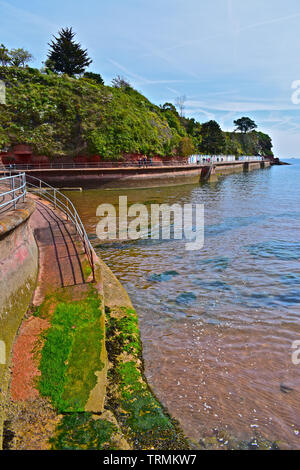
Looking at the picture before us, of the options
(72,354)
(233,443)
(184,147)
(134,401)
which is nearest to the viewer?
(233,443)

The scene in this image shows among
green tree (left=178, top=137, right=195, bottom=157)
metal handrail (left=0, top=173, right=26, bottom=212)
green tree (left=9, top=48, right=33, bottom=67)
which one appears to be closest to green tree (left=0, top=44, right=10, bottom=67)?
green tree (left=9, top=48, right=33, bottom=67)

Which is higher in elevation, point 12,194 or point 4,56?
point 4,56

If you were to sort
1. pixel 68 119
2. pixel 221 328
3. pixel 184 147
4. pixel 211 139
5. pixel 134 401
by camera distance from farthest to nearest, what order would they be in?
pixel 211 139 < pixel 184 147 < pixel 68 119 < pixel 221 328 < pixel 134 401

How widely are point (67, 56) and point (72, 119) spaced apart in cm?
2552

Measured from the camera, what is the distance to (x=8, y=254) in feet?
17.0

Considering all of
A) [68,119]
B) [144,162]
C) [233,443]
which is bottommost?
[233,443]

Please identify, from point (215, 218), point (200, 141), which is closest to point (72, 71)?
point (200, 141)

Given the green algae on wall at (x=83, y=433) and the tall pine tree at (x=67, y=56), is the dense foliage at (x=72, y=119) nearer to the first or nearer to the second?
the tall pine tree at (x=67, y=56)

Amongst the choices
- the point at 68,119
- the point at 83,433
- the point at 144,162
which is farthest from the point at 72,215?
the point at 68,119

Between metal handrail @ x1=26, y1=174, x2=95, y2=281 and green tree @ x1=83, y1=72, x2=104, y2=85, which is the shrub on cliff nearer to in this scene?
green tree @ x1=83, y1=72, x2=104, y2=85

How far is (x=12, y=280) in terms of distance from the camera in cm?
504

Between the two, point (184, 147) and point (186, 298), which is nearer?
point (186, 298)

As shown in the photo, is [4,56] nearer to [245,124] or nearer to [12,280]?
[12,280]
